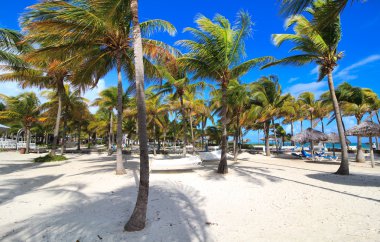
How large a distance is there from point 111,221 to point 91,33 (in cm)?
607

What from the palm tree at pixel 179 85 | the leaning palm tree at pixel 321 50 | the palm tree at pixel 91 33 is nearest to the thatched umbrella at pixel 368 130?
the leaning palm tree at pixel 321 50

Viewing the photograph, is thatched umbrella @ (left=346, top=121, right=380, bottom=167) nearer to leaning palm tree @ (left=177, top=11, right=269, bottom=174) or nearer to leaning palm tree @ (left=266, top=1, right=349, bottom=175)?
leaning palm tree @ (left=266, top=1, right=349, bottom=175)

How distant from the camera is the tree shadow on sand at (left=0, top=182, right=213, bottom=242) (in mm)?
3574

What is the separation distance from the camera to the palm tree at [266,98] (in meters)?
19.6

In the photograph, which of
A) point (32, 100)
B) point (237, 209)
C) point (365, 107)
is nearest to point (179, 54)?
point (237, 209)

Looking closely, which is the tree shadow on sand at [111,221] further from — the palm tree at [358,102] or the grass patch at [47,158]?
the palm tree at [358,102]

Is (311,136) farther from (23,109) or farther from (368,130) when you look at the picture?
(23,109)

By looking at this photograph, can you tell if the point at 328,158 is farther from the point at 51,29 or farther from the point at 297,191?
the point at 51,29

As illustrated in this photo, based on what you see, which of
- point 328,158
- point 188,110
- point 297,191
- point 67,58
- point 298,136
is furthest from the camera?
point 188,110

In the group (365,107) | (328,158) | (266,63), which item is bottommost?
(328,158)

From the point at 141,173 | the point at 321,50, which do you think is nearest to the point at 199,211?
the point at 141,173

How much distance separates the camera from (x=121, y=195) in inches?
243

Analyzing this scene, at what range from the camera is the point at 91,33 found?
7.03m

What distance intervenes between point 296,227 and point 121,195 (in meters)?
4.70
